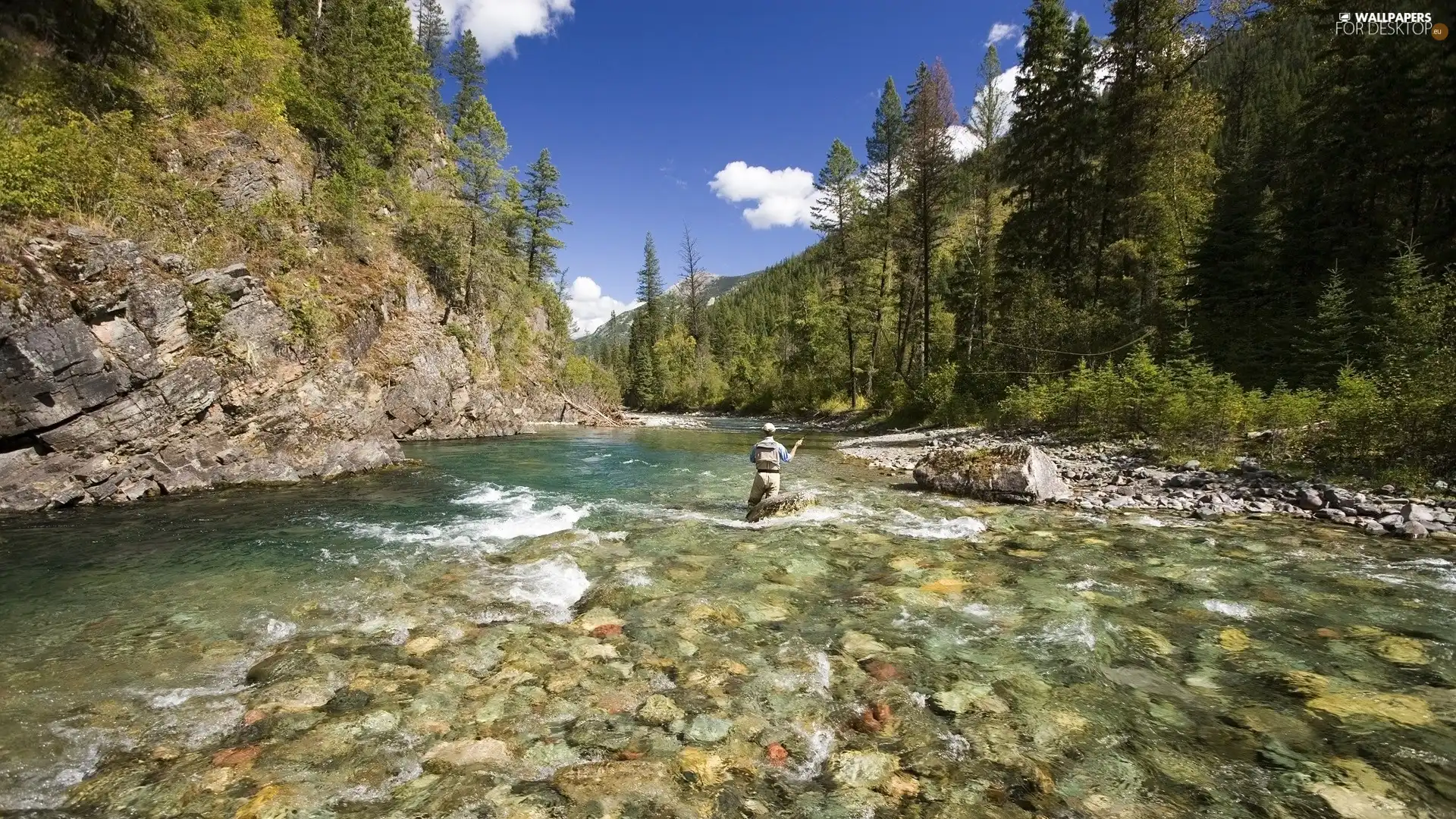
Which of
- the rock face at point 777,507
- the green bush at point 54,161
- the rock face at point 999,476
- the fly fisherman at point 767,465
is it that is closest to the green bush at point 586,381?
the green bush at point 54,161

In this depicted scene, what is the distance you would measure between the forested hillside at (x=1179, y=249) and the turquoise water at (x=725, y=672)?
6033 mm

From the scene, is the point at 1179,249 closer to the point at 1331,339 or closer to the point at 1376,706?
the point at 1331,339

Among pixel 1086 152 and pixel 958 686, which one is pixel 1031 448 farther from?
pixel 1086 152

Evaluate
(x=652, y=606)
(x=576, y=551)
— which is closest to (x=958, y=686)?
(x=652, y=606)

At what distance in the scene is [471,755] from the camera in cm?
414

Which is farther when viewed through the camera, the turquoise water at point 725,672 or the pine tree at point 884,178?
the pine tree at point 884,178

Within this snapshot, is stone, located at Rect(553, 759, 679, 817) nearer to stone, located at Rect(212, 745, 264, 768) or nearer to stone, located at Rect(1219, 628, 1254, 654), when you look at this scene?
stone, located at Rect(212, 745, 264, 768)

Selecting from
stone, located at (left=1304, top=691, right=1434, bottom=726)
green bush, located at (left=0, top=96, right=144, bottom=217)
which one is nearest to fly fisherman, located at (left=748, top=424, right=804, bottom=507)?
stone, located at (left=1304, top=691, right=1434, bottom=726)

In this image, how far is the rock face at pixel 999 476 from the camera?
12312 millimetres

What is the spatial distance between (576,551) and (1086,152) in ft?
102

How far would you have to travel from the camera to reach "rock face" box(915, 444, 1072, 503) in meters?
12.3

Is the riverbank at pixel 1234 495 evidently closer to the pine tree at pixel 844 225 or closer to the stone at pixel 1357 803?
the stone at pixel 1357 803

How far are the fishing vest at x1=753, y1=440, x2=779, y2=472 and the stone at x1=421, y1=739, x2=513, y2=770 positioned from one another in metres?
8.06

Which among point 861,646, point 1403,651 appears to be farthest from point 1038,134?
point 861,646
